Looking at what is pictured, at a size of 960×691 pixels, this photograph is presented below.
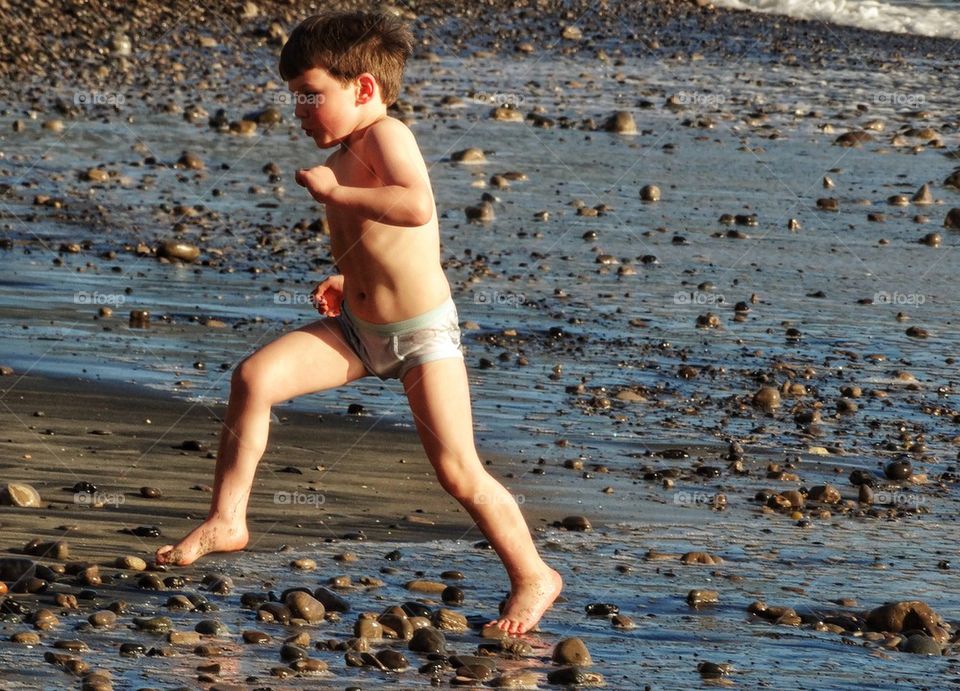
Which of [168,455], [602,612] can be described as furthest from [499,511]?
[168,455]

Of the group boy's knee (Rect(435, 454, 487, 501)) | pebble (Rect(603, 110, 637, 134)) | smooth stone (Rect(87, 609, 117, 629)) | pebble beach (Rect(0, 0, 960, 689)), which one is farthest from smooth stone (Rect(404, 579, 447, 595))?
pebble (Rect(603, 110, 637, 134))

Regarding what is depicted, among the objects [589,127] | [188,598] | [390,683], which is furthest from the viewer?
[589,127]

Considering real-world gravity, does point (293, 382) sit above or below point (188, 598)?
above

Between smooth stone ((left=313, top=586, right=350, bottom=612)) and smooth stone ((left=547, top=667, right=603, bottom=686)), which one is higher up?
smooth stone ((left=547, top=667, right=603, bottom=686))

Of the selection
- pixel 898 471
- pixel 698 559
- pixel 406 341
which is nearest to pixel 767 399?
pixel 898 471

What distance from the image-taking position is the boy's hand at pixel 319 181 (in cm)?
498

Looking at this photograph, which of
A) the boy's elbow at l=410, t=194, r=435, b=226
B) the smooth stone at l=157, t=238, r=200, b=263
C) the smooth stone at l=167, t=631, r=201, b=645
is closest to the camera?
the smooth stone at l=167, t=631, r=201, b=645

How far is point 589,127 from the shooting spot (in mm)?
15898

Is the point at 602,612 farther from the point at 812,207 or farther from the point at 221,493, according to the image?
the point at 812,207

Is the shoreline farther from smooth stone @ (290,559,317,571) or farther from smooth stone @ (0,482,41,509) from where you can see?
smooth stone @ (290,559,317,571)

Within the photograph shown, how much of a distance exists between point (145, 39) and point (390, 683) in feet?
54.2

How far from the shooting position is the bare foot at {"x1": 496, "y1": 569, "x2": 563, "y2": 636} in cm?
510

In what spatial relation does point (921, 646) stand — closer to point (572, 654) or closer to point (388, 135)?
point (572, 654)

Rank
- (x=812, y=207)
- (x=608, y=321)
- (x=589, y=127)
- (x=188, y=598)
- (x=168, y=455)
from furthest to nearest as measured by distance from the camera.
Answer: (x=589, y=127) → (x=812, y=207) → (x=608, y=321) → (x=168, y=455) → (x=188, y=598)
